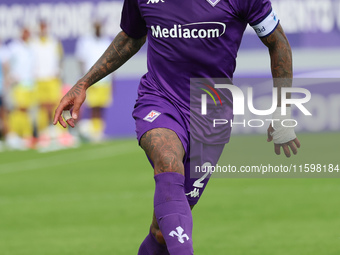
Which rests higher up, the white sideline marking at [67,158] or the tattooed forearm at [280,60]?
the white sideline marking at [67,158]

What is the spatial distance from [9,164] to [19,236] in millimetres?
7529

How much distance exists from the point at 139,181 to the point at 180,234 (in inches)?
302

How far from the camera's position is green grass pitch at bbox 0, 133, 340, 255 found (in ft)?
23.5

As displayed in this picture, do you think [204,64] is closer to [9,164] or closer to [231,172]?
[231,172]

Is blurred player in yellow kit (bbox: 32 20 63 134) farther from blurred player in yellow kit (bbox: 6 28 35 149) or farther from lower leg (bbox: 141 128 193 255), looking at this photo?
lower leg (bbox: 141 128 193 255)

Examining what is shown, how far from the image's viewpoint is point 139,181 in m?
12.0

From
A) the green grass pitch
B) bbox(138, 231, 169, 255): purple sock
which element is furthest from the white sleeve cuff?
the green grass pitch

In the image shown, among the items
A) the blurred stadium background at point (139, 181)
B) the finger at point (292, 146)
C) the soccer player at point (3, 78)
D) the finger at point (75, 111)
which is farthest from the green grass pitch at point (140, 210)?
the soccer player at point (3, 78)

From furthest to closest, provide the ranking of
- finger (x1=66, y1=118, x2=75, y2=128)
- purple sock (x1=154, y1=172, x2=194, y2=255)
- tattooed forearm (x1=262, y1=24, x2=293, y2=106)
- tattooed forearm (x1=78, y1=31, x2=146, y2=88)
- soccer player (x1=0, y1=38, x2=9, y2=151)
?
soccer player (x1=0, y1=38, x2=9, y2=151)
tattooed forearm (x1=78, y1=31, x2=146, y2=88)
finger (x1=66, y1=118, x2=75, y2=128)
tattooed forearm (x1=262, y1=24, x2=293, y2=106)
purple sock (x1=154, y1=172, x2=194, y2=255)

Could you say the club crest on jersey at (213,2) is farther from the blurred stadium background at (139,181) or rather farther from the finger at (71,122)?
the blurred stadium background at (139,181)

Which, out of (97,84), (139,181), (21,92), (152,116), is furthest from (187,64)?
(21,92)

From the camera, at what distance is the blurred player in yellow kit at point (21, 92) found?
18.5 metres

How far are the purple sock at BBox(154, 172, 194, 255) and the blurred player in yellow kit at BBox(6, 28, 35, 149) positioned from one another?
46.5ft

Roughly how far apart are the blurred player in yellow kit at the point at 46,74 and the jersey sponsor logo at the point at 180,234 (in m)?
14.2
